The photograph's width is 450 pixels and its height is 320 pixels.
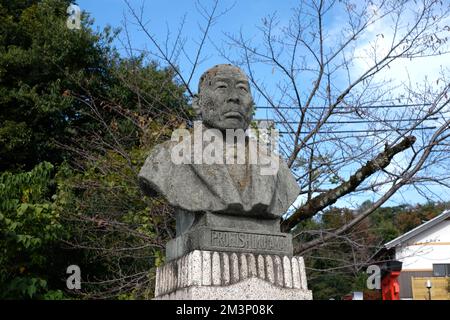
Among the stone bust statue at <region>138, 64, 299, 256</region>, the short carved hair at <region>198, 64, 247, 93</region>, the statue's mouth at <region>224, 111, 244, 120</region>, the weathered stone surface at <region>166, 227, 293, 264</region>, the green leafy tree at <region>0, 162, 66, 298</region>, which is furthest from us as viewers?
the green leafy tree at <region>0, 162, 66, 298</region>

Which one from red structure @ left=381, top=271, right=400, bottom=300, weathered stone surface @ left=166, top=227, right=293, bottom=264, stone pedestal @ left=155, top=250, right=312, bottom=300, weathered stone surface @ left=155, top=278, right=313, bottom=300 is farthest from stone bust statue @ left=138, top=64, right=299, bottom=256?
red structure @ left=381, top=271, right=400, bottom=300

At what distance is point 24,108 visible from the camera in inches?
461

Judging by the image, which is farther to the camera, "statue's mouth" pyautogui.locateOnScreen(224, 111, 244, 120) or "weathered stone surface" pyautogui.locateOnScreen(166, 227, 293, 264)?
"statue's mouth" pyautogui.locateOnScreen(224, 111, 244, 120)

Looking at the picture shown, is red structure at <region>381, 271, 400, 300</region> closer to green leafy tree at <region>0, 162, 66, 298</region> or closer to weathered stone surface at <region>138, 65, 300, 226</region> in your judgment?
green leafy tree at <region>0, 162, 66, 298</region>

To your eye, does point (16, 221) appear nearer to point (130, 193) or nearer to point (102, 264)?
point (130, 193)

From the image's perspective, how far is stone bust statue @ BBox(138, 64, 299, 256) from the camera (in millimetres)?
4672

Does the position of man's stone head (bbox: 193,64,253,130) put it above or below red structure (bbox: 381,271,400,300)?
above

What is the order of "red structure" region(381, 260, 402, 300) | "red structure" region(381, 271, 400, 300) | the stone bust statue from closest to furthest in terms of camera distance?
the stone bust statue
"red structure" region(381, 260, 402, 300)
"red structure" region(381, 271, 400, 300)

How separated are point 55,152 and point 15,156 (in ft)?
2.60

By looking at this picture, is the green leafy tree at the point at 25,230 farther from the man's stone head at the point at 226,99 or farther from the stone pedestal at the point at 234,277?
the stone pedestal at the point at 234,277

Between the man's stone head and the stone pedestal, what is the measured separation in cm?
121

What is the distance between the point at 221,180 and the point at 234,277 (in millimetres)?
826

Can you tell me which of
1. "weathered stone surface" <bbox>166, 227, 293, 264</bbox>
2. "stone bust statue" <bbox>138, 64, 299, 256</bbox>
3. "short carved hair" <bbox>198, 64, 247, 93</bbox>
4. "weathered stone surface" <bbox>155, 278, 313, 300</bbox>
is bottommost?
"weathered stone surface" <bbox>155, 278, 313, 300</bbox>

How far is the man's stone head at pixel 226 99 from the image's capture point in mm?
4977
